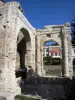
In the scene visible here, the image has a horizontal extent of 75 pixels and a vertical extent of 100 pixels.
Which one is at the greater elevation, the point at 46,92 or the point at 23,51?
the point at 23,51

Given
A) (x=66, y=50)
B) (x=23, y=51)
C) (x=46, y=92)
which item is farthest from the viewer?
(x=23, y=51)

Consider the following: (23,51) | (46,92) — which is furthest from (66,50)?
(46,92)

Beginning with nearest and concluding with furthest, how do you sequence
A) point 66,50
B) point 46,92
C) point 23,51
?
point 46,92, point 66,50, point 23,51

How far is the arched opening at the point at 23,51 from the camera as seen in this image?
49.5 feet

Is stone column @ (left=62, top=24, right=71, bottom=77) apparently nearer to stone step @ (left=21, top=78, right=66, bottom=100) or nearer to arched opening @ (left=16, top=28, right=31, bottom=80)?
stone step @ (left=21, top=78, right=66, bottom=100)

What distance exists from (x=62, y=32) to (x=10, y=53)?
910cm

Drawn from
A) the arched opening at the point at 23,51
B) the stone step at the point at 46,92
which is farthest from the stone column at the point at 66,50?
the arched opening at the point at 23,51

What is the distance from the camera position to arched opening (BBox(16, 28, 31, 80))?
1509 cm

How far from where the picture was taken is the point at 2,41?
1000 cm

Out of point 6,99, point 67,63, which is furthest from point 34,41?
point 6,99

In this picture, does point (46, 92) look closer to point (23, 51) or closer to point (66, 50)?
point (66, 50)

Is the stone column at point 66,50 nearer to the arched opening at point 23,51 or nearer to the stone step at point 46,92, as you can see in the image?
the stone step at point 46,92

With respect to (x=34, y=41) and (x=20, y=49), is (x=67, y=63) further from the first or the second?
(x=20, y=49)

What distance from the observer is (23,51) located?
17766 millimetres
